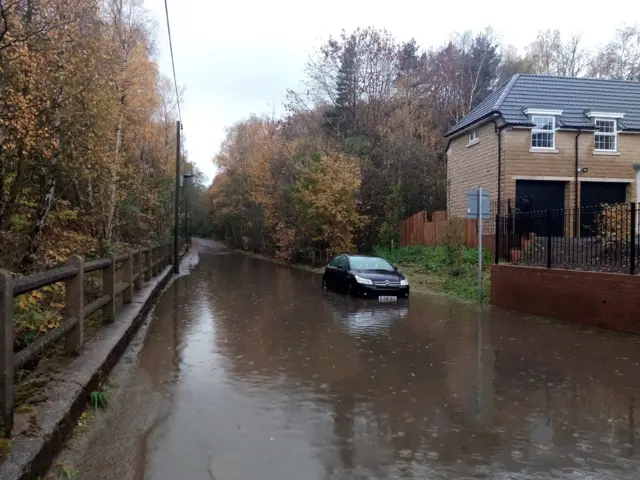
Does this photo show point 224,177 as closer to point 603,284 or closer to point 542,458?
point 603,284

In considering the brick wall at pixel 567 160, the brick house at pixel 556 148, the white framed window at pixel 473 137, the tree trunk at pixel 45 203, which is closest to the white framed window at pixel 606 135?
the brick house at pixel 556 148

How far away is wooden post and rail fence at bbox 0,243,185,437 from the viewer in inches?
154

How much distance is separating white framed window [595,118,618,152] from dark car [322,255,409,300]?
1288 cm

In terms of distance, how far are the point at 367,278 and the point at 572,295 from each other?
5.92m

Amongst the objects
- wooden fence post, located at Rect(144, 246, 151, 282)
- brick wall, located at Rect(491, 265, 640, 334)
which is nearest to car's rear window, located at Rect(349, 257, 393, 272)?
brick wall, located at Rect(491, 265, 640, 334)

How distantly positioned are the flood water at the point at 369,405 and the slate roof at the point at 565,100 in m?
15.5

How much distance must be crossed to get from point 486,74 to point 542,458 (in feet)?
150

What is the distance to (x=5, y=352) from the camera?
391 centimetres

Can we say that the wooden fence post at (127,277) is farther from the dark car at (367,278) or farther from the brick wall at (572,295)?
the brick wall at (572,295)

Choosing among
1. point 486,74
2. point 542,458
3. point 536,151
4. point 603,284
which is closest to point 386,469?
point 542,458

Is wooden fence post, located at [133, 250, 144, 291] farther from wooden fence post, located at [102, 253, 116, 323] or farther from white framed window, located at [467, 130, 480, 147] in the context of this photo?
white framed window, located at [467, 130, 480, 147]

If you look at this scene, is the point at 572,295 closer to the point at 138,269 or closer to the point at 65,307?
the point at 65,307

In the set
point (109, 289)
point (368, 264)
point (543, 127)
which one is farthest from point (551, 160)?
point (109, 289)

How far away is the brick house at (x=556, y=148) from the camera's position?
921 inches
